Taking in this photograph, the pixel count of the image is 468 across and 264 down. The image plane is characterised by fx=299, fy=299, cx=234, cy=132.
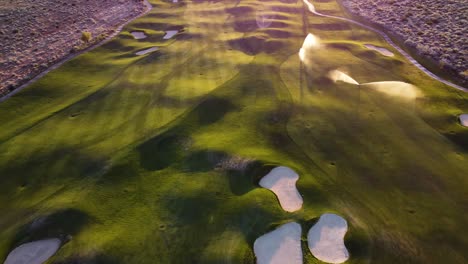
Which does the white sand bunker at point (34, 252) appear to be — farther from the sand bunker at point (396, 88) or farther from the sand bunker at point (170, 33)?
the sand bunker at point (170, 33)

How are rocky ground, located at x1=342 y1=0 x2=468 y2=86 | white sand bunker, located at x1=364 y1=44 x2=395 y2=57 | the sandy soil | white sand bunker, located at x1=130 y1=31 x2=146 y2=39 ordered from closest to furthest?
the sandy soil → rocky ground, located at x1=342 y1=0 x2=468 y2=86 → white sand bunker, located at x1=364 y1=44 x2=395 y2=57 → white sand bunker, located at x1=130 y1=31 x2=146 y2=39

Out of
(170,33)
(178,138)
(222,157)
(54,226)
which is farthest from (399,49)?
(54,226)

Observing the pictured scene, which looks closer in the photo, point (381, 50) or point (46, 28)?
point (381, 50)

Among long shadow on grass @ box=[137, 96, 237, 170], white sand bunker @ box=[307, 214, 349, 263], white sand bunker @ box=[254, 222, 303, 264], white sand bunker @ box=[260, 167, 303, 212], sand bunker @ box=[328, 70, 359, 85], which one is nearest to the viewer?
white sand bunker @ box=[254, 222, 303, 264]

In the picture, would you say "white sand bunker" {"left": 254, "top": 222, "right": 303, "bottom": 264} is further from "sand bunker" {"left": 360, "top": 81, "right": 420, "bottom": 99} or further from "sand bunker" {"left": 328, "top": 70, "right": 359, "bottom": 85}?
"sand bunker" {"left": 328, "top": 70, "right": 359, "bottom": 85}

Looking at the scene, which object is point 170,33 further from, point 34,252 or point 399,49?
point 34,252

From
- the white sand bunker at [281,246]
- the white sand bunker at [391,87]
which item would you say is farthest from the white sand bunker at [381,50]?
the white sand bunker at [281,246]

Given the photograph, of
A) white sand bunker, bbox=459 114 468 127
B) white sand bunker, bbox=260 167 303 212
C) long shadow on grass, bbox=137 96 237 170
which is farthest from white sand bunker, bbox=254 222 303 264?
white sand bunker, bbox=459 114 468 127
